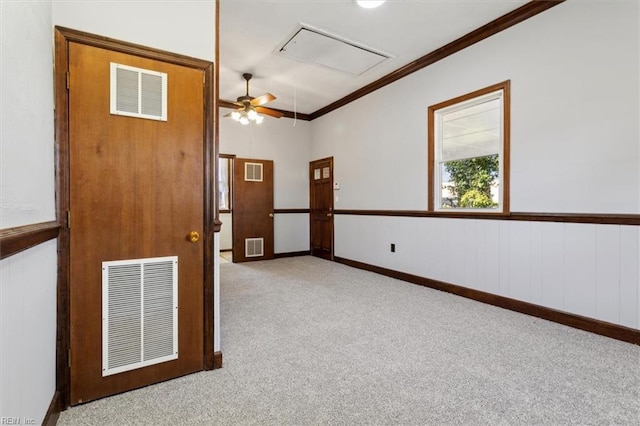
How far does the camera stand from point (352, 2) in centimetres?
304

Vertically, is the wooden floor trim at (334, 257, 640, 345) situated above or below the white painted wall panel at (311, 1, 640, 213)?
below

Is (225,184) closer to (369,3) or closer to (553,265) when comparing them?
(369,3)

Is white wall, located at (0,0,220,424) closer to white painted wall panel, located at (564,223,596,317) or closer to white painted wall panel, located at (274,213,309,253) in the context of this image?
white painted wall panel, located at (564,223,596,317)

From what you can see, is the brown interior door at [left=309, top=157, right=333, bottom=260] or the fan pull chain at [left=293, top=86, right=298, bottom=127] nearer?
the fan pull chain at [left=293, top=86, right=298, bottom=127]

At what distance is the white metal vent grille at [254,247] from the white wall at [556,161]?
3.16 m

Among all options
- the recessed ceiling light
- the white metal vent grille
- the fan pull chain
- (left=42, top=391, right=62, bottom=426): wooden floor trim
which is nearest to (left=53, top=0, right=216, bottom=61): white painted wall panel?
the recessed ceiling light

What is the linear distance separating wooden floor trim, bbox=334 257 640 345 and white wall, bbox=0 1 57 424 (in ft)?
12.5

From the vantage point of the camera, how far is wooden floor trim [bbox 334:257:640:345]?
2.54 meters

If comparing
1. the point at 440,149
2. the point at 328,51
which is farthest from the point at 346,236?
the point at 328,51

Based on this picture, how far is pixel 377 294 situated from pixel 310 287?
3.01 ft

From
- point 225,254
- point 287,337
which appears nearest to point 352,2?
point 287,337

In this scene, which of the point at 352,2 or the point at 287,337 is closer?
the point at 287,337

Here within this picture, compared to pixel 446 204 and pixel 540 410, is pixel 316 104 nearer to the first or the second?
pixel 446 204

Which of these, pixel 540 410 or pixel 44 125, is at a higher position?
pixel 44 125
